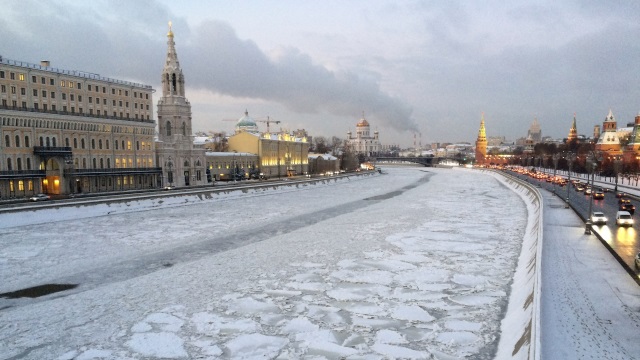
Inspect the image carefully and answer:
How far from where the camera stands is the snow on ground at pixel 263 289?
36.1ft

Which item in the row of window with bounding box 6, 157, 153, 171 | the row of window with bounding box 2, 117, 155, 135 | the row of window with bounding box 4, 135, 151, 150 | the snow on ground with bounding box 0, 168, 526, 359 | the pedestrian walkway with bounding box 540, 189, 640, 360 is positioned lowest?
the pedestrian walkway with bounding box 540, 189, 640, 360

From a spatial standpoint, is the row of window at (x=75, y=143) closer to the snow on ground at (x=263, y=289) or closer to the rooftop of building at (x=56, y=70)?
the rooftop of building at (x=56, y=70)

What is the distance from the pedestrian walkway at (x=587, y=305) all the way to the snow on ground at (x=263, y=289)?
1458mm

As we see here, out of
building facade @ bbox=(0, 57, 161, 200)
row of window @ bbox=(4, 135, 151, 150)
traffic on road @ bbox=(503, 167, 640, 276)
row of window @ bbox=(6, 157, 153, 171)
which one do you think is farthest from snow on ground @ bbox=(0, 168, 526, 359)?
row of window @ bbox=(4, 135, 151, 150)

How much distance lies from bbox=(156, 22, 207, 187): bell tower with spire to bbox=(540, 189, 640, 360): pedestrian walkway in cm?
5406

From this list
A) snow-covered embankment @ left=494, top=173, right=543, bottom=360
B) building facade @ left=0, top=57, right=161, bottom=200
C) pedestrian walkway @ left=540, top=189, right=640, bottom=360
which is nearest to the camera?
snow-covered embankment @ left=494, top=173, right=543, bottom=360

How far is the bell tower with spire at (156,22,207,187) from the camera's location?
208 ft

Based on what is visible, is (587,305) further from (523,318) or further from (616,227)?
(616,227)

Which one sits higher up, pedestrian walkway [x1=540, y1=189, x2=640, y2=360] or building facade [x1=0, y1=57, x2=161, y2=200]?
building facade [x1=0, y1=57, x2=161, y2=200]

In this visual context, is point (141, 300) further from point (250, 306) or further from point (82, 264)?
point (82, 264)

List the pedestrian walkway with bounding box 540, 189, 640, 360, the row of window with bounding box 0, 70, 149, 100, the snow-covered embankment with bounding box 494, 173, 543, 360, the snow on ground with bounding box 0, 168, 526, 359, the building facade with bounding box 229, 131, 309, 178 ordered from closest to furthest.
Result: the snow-covered embankment with bounding box 494, 173, 543, 360
the pedestrian walkway with bounding box 540, 189, 640, 360
the snow on ground with bounding box 0, 168, 526, 359
the row of window with bounding box 0, 70, 149, 100
the building facade with bounding box 229, 131, 309, 178

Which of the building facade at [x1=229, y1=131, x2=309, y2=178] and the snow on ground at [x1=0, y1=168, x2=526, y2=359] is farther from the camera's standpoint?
the building facade at [x1=229, y1=131, x2=309, y2=178]

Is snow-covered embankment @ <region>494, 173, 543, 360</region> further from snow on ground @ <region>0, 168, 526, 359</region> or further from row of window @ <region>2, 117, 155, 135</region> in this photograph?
row of window @ <region>2, 117, 155, 135</region>

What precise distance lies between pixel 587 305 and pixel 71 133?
55.3 m
